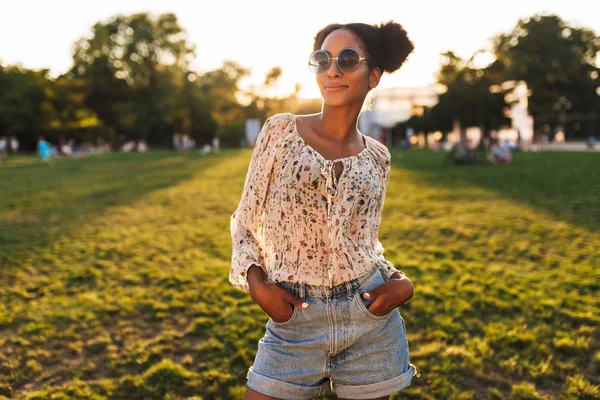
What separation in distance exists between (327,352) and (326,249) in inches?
14.7

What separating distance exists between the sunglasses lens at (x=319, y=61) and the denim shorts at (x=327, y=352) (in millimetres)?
833

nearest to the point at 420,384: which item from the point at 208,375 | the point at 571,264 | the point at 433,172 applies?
the point at 208,375

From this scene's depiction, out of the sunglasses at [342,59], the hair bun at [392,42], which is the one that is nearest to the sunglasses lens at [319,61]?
the sunglasses at [342,59]

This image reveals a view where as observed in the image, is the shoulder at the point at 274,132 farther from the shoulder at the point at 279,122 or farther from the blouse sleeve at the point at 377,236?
the blouse sleeve at the point at 377,236

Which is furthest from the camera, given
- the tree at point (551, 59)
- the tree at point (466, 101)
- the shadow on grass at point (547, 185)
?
the tree at point (551, 59)

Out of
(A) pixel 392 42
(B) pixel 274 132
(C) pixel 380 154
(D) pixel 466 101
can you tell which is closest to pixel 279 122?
(B) pixel 274 132

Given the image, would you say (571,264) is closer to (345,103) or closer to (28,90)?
(345,103)

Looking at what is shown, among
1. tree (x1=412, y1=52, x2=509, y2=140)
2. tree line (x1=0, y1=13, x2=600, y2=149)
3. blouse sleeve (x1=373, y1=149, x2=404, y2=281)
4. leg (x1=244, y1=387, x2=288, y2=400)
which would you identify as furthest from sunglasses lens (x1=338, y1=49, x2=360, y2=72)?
tree line (x1=0, y1=13, x2=600, y2=149)

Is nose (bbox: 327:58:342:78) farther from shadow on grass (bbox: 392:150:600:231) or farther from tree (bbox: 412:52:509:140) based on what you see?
tree (bbox: 412:52:509:140)

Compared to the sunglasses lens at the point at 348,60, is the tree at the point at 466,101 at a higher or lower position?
higher

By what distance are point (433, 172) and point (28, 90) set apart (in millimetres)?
50060

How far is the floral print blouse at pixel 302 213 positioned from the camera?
1793mm

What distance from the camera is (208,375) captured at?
12.6 ft

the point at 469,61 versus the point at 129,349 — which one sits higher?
the point at 469,61
